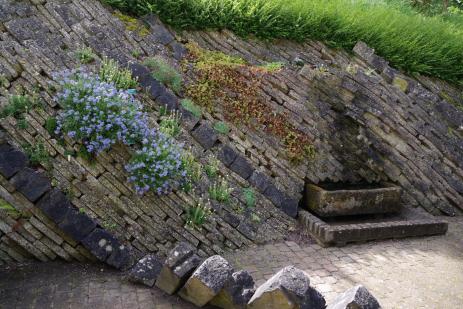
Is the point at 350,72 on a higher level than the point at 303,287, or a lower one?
higher

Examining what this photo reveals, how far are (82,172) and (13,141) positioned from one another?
2.84 feet

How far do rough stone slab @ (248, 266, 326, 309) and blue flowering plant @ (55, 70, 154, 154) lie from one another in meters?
2.62

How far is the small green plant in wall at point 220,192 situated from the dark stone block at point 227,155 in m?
0.50

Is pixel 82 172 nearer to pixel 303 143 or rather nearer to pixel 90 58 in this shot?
pixel 90 58

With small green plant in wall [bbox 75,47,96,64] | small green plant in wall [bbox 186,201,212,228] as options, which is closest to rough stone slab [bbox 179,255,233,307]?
small green plant in wall [bbox 186,201,212,228]

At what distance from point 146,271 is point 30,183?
5.43ft

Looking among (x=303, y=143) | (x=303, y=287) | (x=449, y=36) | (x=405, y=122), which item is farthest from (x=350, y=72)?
(x=303, y=287)

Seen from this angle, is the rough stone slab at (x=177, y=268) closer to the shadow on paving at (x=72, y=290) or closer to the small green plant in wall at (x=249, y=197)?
the shadow on paving at (x=72, y=290)

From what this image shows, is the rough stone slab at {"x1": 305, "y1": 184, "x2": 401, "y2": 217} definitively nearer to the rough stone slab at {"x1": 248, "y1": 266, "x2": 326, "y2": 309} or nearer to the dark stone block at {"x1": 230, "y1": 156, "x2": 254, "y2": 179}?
the dark stone block at {"x1": 230, "y1": 156, "x2": 254, "y2": 179}

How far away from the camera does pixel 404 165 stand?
8.23 m

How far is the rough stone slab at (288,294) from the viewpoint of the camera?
409 cm

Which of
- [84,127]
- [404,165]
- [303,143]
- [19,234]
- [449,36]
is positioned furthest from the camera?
[449,36]

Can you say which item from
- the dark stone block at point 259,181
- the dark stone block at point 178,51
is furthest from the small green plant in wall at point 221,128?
the dark stone block at point 178,51

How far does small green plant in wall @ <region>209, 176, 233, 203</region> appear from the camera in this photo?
20.2ft
